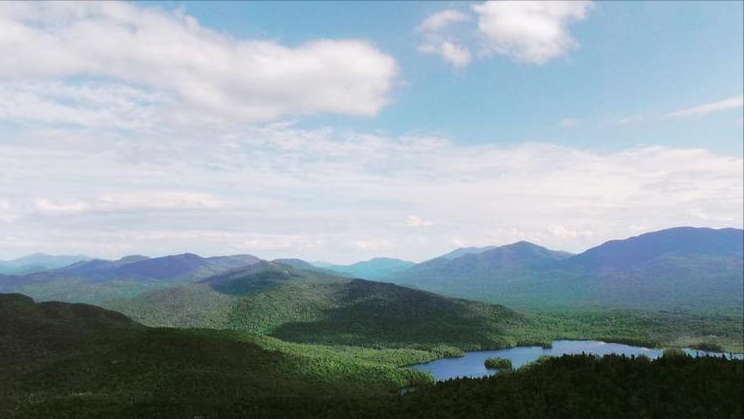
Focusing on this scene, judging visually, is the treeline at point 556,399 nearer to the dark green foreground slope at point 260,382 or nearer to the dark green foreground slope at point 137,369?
the dark green foreground slope at point 260,382

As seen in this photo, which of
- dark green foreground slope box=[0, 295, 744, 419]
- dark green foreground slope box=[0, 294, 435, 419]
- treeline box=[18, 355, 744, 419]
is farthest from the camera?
dark green foreground slope box=[0, 294, 435, 419]

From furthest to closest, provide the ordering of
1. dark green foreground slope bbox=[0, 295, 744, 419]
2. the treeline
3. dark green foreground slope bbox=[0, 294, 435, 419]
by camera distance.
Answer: dark green foreground slope bbox=[0, 294, 435, 419], dark green foreground slope bbox=[0, 295, 744, 419], the treeline

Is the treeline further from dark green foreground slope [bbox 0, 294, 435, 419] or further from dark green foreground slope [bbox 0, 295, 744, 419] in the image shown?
dark green foreground slope [bbox 0, 294, 435, 419]

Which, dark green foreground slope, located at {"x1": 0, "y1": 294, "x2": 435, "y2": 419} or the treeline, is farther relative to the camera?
dark green foreground slope, located at {"x1": 0, "y1": 294, "x2": 435, "y2": 419}

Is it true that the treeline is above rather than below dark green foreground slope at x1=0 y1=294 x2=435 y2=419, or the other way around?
above

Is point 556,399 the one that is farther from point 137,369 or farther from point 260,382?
point 137,369

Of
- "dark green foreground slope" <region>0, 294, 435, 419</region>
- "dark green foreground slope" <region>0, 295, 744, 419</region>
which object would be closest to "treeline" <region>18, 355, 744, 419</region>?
"dark green foreground slope" <region>0, 295, 744, 419</region>

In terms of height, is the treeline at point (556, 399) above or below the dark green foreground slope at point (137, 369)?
above

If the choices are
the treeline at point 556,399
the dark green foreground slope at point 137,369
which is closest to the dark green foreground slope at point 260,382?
the treeline at point 556,399

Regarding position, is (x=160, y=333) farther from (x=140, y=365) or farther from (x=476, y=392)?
(x=476, y=392)

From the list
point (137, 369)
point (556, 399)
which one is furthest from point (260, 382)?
point (556, 399)
